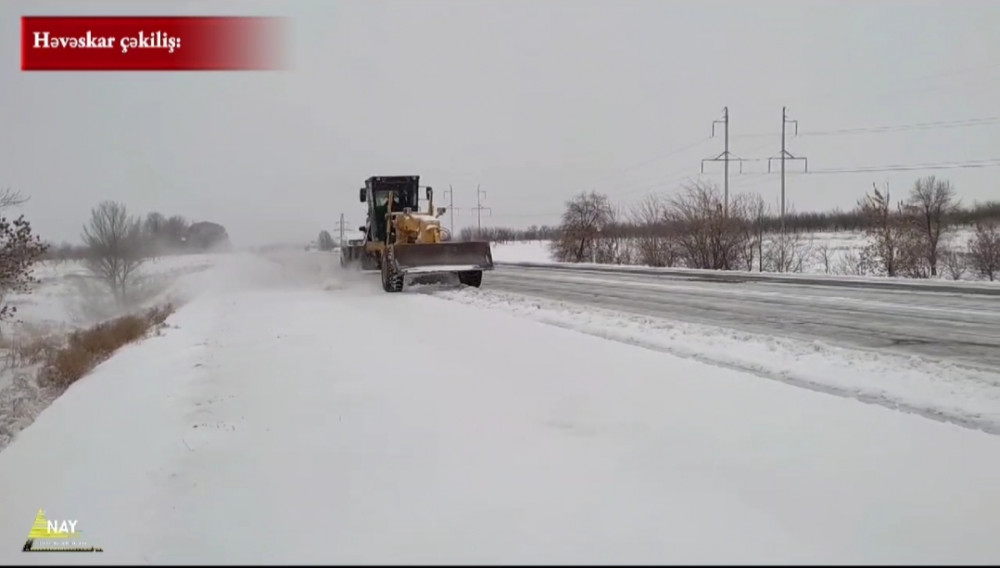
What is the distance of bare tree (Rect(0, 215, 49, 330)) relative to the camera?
1955 cm

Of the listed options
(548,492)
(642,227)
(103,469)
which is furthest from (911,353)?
(642,227)

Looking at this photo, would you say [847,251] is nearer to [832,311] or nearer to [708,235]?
[708,235]

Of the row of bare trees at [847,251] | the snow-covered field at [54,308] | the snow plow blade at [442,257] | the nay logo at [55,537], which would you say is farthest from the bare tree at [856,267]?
the nay logo at [55,537]

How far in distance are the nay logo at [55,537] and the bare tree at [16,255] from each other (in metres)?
19.2

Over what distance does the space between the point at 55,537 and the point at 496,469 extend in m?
2.67

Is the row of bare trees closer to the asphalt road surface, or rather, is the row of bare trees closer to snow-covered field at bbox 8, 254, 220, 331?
the asphalt road surface

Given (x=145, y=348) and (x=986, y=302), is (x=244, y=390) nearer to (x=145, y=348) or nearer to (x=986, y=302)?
(x=145, y=348)

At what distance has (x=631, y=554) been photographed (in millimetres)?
3281

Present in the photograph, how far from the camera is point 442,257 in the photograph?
2017 centimetres

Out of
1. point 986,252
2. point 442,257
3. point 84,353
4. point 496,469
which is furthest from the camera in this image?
point 986,252

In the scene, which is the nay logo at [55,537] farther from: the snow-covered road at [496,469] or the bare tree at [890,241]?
the bare tree at [890,241]

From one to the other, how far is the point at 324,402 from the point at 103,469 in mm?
1948

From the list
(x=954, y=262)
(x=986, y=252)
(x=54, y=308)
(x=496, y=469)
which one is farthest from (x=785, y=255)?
(x=54, y=308)

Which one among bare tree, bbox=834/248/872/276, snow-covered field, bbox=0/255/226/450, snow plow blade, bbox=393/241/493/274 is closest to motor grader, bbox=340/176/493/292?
snow plow blade, bbox=393/241/493/274
